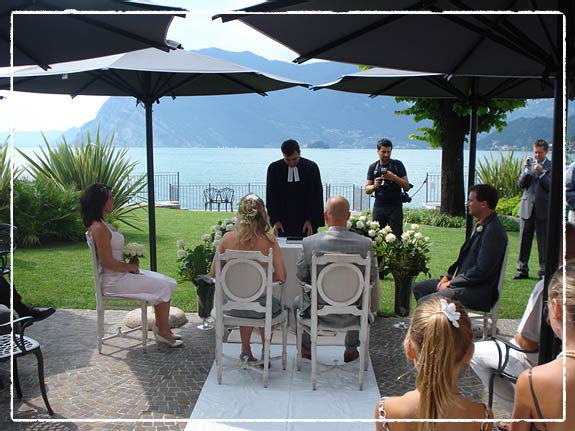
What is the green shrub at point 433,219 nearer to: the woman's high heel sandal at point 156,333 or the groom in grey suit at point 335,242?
the woman's high heel sandal at point 156,333

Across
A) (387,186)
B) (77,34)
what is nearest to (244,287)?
(77,34)

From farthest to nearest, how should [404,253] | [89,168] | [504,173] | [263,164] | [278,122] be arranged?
[278,122] → [263,164] → [504,173] → [89,168] → [404,253]

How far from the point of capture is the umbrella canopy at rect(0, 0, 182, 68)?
12.8ft

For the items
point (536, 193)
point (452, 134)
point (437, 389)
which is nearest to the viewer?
point (437, 389)

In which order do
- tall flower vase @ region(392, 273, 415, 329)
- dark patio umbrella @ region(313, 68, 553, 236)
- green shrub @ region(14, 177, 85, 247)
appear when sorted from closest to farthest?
tall flower vase @ region(392, 273, 415, 329) < dark patio umbrella @ region(313, 68, 553, 236) < green shrub @ region(14, 177, 85, 247)

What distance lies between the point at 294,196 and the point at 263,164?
72.6m

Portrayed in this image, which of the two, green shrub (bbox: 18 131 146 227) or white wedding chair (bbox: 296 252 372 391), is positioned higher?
green shrub (bbox: 18 131 146 227)

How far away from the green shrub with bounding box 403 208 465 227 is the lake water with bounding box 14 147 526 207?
6.79ft

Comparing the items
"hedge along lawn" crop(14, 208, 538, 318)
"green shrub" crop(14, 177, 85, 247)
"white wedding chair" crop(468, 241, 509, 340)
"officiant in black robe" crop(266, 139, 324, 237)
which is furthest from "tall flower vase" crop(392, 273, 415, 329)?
"green shrub" crop(14, 177, 85, 247)

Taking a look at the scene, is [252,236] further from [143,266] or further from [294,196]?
[143,266]

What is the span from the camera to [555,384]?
84.3 inches

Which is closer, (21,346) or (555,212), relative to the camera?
(555,212)

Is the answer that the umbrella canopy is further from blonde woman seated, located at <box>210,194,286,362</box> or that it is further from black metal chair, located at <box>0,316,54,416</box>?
black metal chair, located at <box>0,316,54,416</box>

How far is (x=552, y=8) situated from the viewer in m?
3.26
